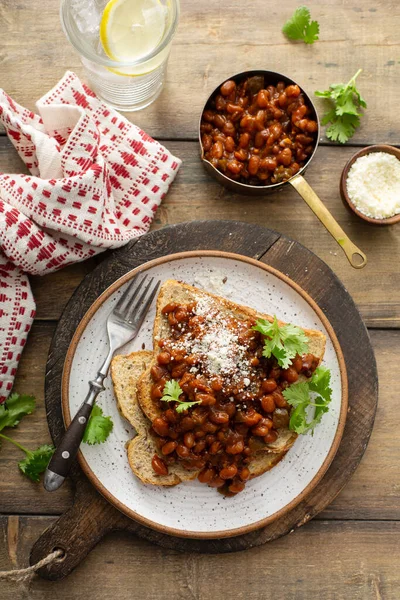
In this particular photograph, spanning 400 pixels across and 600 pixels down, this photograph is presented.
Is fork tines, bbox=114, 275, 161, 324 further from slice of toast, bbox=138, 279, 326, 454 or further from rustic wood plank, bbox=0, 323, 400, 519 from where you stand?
rustic wood plank, bbox=0, 323, 400, 519

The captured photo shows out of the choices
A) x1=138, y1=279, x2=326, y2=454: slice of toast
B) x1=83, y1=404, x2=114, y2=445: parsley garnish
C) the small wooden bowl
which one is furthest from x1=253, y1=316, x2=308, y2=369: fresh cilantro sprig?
x1=83, y1=404, x2=114, y2=445: parsley garnish

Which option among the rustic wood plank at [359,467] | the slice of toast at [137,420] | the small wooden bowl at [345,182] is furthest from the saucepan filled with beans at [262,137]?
the slice of toast at [137,420]

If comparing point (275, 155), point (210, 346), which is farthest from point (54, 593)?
point (275, 155)

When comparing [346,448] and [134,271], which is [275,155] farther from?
[346,448]

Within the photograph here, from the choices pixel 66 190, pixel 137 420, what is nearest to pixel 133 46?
pixel 66 190

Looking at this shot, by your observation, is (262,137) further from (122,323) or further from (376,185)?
(122,323)
